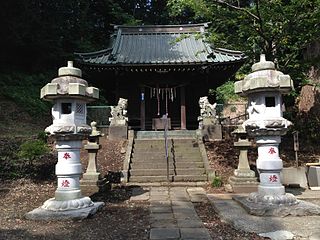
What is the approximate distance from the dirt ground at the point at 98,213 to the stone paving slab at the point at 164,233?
14cm

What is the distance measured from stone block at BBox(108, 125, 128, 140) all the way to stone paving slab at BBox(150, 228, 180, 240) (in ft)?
33.1

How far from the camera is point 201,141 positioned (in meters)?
14.3

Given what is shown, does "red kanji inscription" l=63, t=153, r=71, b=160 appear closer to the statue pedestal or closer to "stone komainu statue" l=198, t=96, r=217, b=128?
the statue pedestal

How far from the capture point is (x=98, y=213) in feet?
22.6

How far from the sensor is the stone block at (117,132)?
1542cm

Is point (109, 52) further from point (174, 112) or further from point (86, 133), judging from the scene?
point (86, 133)

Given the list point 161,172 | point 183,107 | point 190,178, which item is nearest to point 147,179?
point 161,172

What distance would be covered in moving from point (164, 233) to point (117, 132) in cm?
1049

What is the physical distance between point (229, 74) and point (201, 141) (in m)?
5.77

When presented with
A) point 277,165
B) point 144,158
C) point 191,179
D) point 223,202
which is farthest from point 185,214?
point 144,158

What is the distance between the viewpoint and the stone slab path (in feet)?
17.1

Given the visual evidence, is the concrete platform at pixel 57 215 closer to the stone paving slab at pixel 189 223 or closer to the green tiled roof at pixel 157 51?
the stone paving slab at pixel 189 223

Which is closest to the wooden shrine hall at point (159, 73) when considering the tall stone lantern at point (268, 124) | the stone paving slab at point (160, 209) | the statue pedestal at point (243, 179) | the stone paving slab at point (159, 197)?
the statue pedestal at point (243, 179)

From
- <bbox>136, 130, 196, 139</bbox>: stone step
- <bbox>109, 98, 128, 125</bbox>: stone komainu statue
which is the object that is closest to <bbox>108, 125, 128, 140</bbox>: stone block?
<bbox>109, 98, 128, 125</bbox>: stone komainu statue
